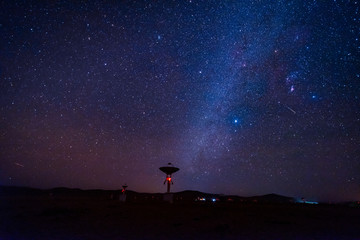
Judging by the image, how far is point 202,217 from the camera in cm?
2527

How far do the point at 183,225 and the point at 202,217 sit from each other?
3802 mm

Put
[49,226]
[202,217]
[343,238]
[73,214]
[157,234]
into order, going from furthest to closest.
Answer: [73,214], [202,217], [49,226], [157,234], [343,238]

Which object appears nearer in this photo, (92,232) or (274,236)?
(274,236)

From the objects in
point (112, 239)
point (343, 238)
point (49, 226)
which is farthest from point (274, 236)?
point (49, 226)

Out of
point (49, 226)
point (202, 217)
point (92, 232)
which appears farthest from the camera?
point (202, 217)

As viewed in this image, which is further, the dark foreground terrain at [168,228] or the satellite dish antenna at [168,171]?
the satellite dish antenna at [168,171]

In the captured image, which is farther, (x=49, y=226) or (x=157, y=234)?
(x=49, y=226)

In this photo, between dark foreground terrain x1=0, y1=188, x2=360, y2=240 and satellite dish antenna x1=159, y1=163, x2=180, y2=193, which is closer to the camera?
dark foreground terrain x1=0, y1=188, x2=360, y2=240

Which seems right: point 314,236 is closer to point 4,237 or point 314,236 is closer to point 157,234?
point 157,234

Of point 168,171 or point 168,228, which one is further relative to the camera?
point 168,171

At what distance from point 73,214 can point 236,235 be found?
1887 centimetres

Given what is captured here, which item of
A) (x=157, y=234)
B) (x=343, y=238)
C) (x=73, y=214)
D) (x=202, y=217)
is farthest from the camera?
(x=73, y=214)

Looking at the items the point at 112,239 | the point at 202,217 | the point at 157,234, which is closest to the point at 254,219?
the point at 202,217

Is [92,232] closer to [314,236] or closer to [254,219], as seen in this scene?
[254,219]
